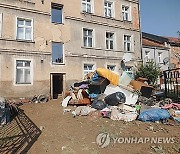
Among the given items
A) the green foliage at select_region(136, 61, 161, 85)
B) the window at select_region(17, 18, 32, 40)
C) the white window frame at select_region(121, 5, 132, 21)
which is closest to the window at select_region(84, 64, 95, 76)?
the green foliage at select_region(136, 61, 161, 85)

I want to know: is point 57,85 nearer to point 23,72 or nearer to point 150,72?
point 23,72

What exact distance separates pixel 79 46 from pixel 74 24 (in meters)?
1.91

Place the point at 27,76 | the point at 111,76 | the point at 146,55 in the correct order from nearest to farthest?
the point at 111,76 → the point at 27,76 → the point at 146,55

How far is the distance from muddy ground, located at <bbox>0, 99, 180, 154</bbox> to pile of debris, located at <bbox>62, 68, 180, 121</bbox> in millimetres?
498

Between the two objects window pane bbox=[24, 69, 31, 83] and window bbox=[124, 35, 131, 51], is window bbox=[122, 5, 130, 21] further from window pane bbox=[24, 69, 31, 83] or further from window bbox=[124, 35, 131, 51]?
window pane bbox=[24, 69, 31, 83]

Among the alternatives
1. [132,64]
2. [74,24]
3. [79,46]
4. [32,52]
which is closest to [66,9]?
[74,24]

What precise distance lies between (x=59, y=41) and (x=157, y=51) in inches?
512

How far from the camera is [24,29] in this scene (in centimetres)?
1408

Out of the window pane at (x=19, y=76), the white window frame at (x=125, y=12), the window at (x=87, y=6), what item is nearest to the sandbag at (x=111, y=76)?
the window pane at (x=19, y=76)

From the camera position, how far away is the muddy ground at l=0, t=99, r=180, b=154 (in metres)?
5.11

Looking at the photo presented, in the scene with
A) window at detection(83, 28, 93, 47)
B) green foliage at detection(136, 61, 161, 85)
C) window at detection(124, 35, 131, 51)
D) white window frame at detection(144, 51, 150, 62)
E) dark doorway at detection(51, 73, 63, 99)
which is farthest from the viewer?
white window frame at detection(144, 51, 150, 62)

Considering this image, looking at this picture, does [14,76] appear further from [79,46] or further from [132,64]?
[132,64]

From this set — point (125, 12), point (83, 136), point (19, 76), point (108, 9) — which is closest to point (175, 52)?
point (125, 12)

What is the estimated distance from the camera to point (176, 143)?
5434 millimetres
